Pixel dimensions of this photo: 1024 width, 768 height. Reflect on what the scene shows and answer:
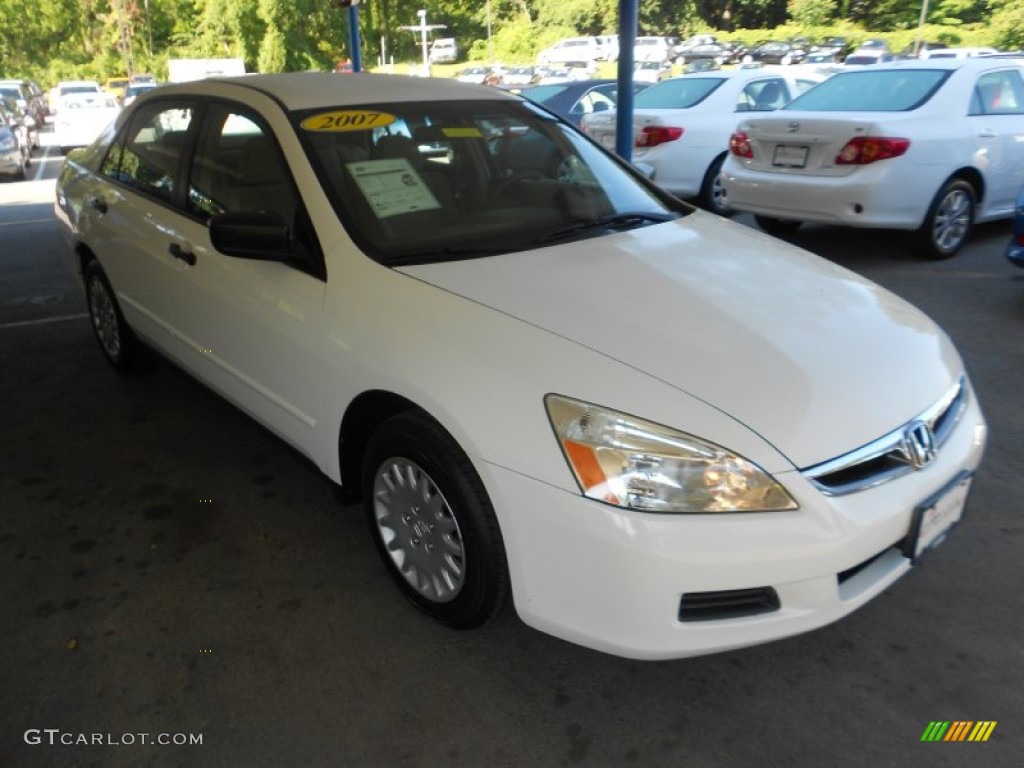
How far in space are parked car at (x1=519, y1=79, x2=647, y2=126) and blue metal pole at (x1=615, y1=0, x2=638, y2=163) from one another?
12.2 feet

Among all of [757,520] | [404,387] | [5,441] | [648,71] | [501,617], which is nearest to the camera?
[757,520]

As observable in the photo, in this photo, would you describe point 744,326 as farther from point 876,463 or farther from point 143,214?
point 143,214

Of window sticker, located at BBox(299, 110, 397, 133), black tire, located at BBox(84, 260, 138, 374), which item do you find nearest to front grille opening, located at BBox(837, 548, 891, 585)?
window sticker, located at BBox(299, 110, 397, 133)

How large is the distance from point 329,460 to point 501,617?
0.79 meters

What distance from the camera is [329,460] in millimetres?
2820

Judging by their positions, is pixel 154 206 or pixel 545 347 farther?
pixel 154 206

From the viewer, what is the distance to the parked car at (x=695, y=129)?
8.53 m

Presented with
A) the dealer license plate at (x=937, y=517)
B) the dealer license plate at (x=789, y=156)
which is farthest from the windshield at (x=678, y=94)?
the dealer license plate at (x=937, y=517)

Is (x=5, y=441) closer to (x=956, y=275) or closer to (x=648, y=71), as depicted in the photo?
(x=956, y=275)

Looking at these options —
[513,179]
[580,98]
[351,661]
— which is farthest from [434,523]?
[580,98]

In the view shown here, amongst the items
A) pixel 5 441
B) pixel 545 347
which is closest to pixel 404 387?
pixel 545 347

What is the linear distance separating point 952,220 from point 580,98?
525 centimetres

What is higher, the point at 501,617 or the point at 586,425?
the point at 586,425

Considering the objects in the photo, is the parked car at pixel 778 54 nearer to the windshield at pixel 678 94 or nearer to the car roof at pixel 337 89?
the windshield at pixel 678 94
